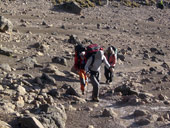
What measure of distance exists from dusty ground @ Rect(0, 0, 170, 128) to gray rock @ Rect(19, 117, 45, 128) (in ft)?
4.09

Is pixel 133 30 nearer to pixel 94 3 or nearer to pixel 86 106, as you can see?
pixel 94 3

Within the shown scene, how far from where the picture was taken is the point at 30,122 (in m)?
6.03

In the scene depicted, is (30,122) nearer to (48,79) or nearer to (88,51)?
(88,51)

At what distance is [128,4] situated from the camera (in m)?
39.8

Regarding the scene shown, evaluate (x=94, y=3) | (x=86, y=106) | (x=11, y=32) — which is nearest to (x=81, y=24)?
(x=11, y=32)

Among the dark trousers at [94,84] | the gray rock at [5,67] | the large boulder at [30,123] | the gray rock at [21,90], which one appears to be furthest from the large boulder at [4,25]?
the large boulder at [30,123]

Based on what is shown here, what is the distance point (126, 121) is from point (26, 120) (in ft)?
8.31

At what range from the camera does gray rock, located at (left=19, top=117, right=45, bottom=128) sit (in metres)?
5.95

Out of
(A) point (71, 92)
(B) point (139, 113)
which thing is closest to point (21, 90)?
(A) point (71, 92)

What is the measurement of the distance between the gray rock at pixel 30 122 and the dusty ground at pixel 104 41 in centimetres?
125

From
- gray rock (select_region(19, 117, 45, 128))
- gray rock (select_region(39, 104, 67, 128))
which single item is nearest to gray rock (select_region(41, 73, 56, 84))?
gray rock (select_region(39, 104, 67, 128))

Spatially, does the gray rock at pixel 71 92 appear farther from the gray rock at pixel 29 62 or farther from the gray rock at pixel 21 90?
the gray rock at pixel 29 62

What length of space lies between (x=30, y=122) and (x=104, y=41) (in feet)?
48.7

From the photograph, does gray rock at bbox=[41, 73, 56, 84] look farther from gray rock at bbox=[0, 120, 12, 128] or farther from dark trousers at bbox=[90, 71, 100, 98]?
gray rock at bbox=[0, 120, 12, 128]
